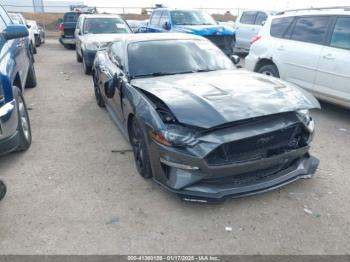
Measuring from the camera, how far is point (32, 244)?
9.57 ft

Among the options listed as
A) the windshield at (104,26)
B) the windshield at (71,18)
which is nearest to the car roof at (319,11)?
the windshield at (104,26)

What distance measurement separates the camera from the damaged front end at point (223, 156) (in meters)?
3.13

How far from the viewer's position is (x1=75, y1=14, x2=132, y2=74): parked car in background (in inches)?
367

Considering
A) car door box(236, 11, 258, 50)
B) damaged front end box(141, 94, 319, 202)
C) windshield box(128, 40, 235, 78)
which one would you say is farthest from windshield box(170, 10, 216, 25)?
damaged front end box(141, 94, 319, 202)

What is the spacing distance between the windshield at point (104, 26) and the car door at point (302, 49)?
5476 mm

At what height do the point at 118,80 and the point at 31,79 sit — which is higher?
the point at 118,80

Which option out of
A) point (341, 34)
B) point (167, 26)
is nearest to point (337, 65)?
point (341, 34)

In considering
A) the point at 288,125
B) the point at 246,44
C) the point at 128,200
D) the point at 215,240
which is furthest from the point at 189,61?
the point at 246,44

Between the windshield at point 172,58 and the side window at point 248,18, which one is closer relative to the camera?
the windshield at point 172,58

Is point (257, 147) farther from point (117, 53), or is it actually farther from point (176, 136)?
point (117, 53)

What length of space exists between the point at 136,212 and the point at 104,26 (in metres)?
8.53

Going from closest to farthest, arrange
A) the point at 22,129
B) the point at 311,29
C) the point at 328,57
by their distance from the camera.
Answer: the point at 22,129 → the point at 328,57 → the point at 311,29

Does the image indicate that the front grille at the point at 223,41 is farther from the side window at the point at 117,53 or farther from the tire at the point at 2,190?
the tire at the point at 2,190

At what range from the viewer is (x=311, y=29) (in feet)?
20.5
